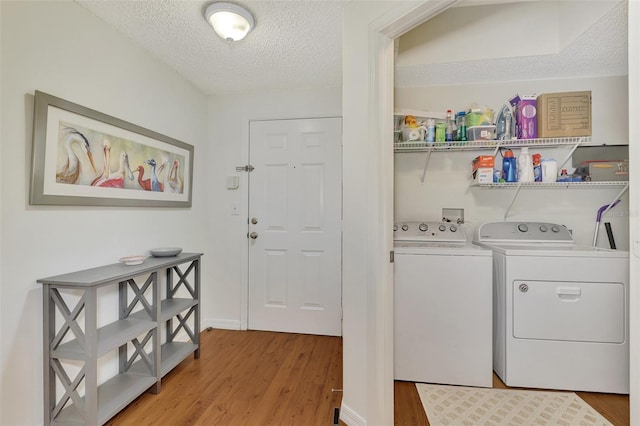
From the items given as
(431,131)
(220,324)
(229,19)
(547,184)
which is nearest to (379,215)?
(431,131)

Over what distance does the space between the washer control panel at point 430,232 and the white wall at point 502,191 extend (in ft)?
0.74

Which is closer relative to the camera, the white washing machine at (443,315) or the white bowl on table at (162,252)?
the white washing machine at (443,315)

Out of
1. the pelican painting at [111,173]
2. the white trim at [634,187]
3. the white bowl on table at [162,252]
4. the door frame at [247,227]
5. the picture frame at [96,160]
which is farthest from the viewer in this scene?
the door frame at [247,227]

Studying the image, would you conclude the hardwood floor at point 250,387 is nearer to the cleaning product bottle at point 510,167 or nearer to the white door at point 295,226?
the white door at point 295,226

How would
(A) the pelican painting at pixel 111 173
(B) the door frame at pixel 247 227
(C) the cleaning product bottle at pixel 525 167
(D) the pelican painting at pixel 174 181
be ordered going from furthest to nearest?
1. (B) the door frame at pixel 247 227
2. (D) the pelican painting at pixel 174 181
3. (C) the cleaning product bottle at pixel 525 167
4. (A) the pelican painting at pixel 111 173

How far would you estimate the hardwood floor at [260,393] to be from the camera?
5.15ft

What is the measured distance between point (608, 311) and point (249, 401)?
2291 mm

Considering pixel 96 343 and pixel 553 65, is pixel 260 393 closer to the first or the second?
pixel 96 343

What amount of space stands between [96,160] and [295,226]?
155 centimetres

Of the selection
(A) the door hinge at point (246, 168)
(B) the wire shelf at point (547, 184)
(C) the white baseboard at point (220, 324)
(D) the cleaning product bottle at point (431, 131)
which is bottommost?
(C) the white baseboard at point (220, 324)

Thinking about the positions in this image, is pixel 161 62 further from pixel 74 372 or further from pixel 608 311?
pixel 608 311

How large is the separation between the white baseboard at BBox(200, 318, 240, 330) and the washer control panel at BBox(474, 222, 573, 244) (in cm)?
232

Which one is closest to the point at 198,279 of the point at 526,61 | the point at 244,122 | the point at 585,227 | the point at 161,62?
the point at 244,122

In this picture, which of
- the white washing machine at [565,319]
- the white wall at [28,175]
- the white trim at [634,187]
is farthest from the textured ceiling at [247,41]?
the white washing machine at [565,319]
